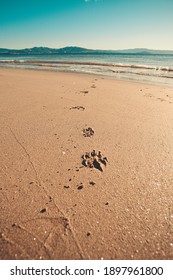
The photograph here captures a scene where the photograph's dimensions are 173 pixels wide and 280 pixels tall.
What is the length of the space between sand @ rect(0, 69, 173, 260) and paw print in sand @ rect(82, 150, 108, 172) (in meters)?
0.01

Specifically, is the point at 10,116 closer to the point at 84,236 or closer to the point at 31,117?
the point at 31,117

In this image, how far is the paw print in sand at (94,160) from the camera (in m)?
2.30

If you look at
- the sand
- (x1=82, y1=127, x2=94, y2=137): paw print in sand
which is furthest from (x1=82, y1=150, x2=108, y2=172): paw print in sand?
(x1=82, y1=127, x2=94, y2=137): paw print in sand

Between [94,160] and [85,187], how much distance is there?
511 mm

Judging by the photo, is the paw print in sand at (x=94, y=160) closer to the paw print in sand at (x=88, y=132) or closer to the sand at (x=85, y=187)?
the sand at (x=85, y=187)

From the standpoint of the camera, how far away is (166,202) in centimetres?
180

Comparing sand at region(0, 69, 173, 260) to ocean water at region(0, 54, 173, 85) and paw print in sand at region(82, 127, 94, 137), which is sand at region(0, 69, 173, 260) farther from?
ocean water at region(0, 54, 173, 85)

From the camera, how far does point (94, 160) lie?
240cm

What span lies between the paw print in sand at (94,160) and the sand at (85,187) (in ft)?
0.04

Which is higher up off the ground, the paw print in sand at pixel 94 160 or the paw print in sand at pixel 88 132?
the paw print in sand at pixel 88 132

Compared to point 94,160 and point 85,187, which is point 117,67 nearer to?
point 94,160

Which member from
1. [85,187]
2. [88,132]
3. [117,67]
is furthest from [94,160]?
[117,67]

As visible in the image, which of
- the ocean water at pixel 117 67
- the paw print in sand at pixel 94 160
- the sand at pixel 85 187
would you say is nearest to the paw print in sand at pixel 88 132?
the sand at pixel 85 187
